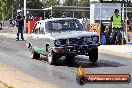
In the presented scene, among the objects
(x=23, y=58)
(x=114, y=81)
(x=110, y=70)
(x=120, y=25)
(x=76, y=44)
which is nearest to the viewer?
(x=114, y=81)

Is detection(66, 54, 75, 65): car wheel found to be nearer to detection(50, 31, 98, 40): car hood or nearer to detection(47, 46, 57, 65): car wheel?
detection(47, 46, 57, 65): car wheel

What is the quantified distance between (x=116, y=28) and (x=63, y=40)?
1089 cm

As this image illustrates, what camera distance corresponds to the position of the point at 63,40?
14.9m

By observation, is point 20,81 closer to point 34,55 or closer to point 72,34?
point 72,34

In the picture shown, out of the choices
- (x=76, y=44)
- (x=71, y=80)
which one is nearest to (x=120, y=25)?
(x=76, y=44)

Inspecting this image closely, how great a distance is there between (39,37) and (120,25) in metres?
9.29

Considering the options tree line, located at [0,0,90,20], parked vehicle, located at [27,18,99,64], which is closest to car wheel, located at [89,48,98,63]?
parked vehicle, located at [27,18,99,64]

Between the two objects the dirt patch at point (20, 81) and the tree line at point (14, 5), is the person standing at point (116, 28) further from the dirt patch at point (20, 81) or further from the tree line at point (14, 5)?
the tree line at point (14, 5)

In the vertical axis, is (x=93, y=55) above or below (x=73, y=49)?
below

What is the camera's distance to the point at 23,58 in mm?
18156

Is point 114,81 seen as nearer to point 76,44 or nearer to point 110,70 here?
point 110,70

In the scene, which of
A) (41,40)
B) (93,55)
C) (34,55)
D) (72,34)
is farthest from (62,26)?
(34,55)

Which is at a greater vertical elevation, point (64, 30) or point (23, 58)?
point (64, 30)

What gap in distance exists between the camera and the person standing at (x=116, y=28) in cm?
2496
